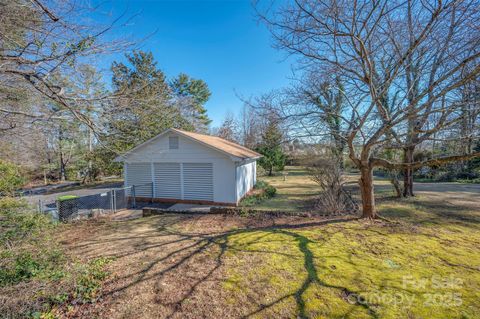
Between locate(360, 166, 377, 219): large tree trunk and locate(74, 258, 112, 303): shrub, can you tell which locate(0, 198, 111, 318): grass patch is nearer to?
locate(74, 258, 112, 303): shrub

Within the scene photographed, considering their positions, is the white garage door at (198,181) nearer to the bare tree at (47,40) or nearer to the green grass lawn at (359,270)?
the green grass lawn at (359,270)

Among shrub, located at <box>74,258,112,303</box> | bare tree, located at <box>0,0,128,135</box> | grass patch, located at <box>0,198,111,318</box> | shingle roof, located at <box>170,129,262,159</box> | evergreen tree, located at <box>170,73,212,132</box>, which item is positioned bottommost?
shrub, located at <box>74,258,112,303</box>

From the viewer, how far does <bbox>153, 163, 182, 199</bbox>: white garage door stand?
35.1 ft

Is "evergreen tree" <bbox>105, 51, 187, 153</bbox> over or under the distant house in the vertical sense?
over

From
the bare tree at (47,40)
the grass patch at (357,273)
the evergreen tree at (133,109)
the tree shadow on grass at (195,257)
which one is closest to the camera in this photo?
the grass patch at (357,273)

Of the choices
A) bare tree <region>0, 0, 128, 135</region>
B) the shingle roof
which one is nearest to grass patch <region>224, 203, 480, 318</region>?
bare tree <region>0, 0, 128, 135</region>

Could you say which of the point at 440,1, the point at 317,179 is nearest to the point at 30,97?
the point at 440,1

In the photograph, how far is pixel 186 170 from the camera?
10.5 meters

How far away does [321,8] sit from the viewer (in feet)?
14.3

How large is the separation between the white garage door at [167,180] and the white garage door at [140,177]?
0.42m

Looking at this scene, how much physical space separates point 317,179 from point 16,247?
879 cm

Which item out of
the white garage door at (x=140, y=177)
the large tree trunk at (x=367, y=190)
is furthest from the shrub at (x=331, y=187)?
the white garage door at (x=140, y=177)

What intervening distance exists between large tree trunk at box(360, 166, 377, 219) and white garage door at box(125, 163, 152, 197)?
981 cm

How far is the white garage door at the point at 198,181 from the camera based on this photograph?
10250 millimetres
